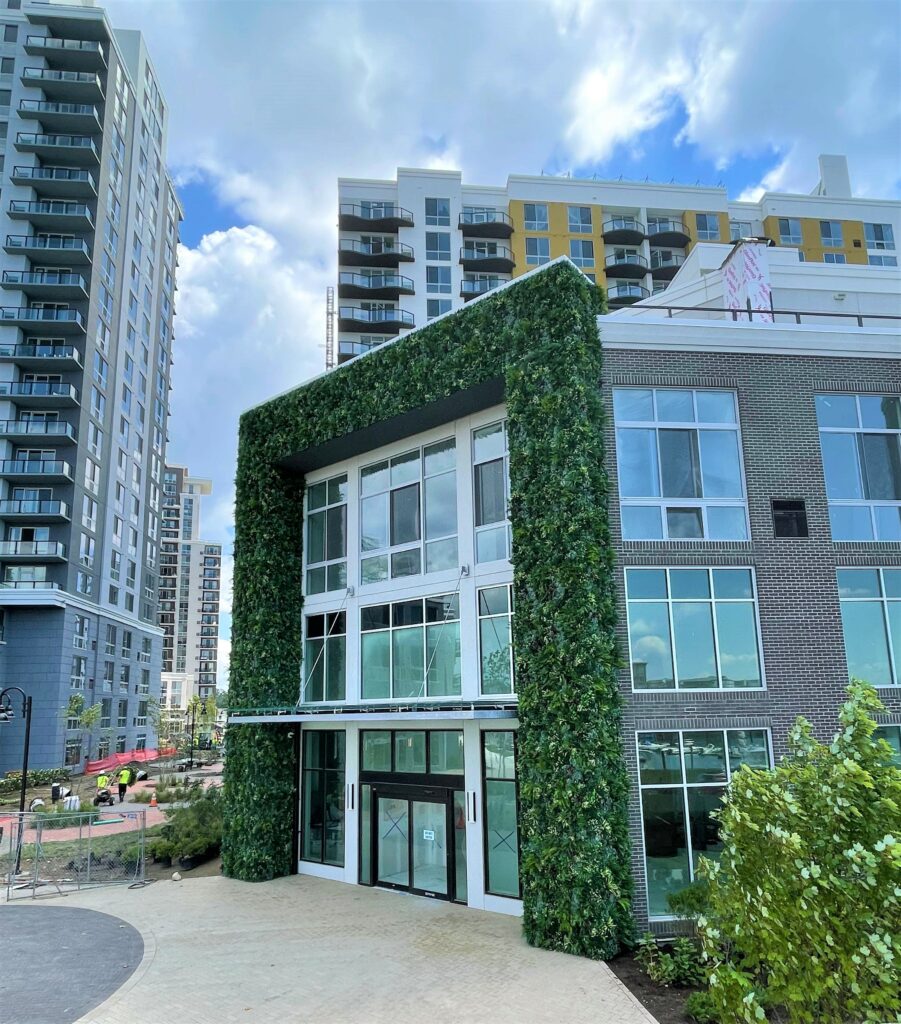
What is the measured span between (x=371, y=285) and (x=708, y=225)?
76.7 feet

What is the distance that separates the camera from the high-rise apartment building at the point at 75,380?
38.4m

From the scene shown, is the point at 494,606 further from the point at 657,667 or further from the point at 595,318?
the point at 595,318

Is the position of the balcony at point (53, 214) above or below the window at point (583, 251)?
below

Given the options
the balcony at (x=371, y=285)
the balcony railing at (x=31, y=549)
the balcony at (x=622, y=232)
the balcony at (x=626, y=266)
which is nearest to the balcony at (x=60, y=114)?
the balcony at (x=371, y=285)

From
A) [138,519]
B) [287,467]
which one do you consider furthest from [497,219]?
[287,467]

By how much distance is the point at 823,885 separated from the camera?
596 cm

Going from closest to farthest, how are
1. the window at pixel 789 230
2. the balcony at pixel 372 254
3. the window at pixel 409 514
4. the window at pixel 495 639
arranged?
1. the window at pixel 495 639
2. the window at pixel 409 514
3. the balcony at pixel 372 254
4. the window at pixel 789 230

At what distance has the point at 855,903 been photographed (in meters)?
5.94

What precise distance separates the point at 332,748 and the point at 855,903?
41.4ft

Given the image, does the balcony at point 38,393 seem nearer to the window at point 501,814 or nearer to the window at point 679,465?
the window at point 501,814

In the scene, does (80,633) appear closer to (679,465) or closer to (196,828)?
(196,828)

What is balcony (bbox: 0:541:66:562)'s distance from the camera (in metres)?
38.4

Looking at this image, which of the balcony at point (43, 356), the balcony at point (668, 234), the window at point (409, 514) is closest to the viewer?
the window at point (409, 514)

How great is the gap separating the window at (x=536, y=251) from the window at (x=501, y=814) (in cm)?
4148
